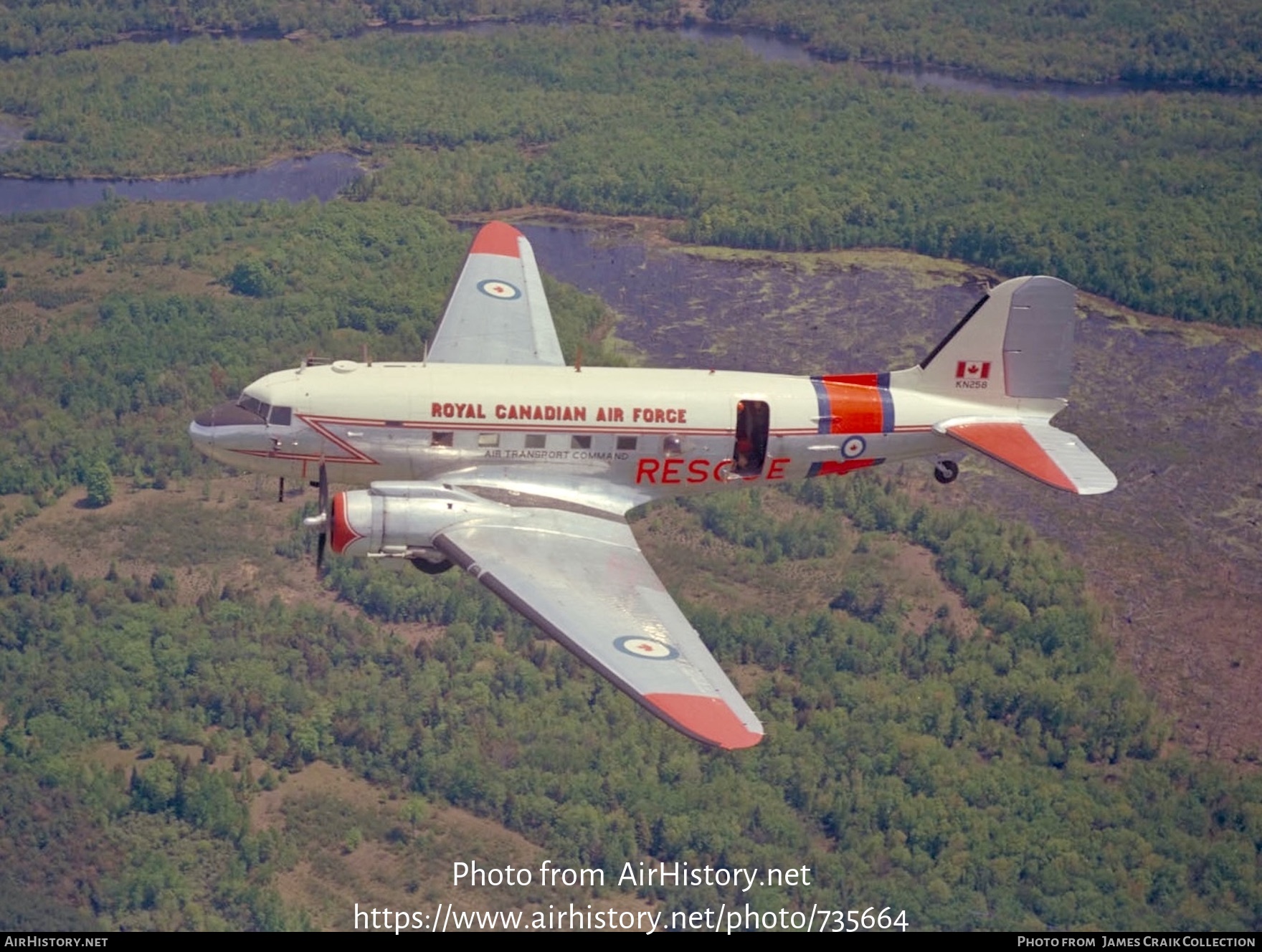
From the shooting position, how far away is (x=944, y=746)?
96.5 m

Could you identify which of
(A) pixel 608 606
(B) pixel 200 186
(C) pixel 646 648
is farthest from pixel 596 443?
(B) pixel 200 186

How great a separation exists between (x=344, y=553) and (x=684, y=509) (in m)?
43.4

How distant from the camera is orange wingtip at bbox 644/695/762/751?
6100 cm

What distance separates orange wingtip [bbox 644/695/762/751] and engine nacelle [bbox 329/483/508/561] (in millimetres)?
10606

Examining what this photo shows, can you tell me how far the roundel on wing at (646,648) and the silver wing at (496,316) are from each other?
1404 centimetres

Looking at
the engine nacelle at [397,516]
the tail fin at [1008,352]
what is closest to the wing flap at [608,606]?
the engine nacelle at [397,516]

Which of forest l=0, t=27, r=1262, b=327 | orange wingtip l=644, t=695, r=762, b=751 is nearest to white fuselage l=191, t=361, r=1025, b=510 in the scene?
orange wingtip l=644, t=695, r=762, b=751

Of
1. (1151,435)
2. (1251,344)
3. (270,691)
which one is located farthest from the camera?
(1251,344)

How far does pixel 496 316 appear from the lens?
262 ft

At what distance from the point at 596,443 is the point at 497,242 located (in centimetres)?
1422

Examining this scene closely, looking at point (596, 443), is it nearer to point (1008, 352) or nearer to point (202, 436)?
point (202, 436)

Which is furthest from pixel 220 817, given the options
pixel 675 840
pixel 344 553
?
pixel 344 553

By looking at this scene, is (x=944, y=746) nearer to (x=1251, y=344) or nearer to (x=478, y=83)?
(x=1251, y=344)

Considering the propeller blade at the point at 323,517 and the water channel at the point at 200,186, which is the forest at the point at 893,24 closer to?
the water channel at the point at 200,186
